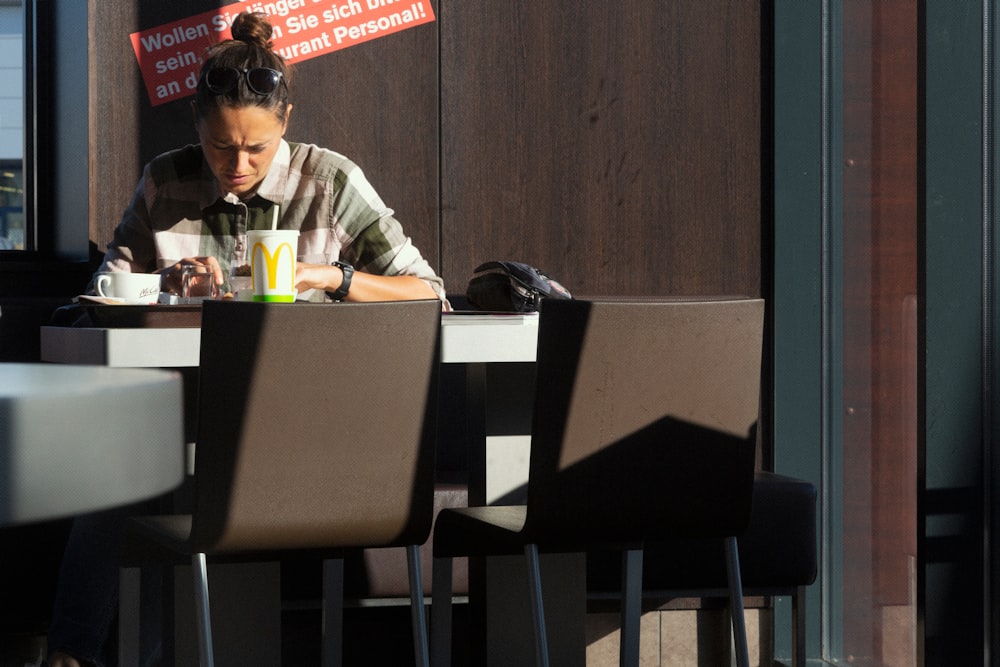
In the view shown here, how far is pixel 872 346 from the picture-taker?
3135mm

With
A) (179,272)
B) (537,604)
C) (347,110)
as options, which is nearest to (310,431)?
(537,604)

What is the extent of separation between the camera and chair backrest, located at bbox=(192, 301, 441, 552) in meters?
1.74

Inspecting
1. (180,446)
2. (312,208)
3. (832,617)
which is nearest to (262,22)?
(312,208)

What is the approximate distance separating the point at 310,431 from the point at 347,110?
1.88m

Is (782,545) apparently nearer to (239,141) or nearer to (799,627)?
(799,627)

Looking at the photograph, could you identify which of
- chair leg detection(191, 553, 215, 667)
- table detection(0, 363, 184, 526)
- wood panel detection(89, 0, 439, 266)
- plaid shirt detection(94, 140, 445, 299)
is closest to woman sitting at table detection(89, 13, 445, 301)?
plaid shirt detection(94, 140, 445, 299)

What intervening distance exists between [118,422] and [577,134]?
3.21m

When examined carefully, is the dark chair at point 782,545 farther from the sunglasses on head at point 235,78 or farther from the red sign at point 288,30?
the red sign at point 288,30

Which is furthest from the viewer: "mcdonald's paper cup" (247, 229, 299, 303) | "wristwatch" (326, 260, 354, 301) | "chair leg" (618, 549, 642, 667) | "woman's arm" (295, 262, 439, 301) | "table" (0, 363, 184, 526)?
"wristwatch" (326, 260, 354, 301)

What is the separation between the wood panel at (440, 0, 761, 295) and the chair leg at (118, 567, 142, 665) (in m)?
1.62

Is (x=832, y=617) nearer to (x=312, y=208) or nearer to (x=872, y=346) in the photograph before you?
(x=872, y=346)

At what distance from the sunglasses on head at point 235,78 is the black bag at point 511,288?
0.79 meters

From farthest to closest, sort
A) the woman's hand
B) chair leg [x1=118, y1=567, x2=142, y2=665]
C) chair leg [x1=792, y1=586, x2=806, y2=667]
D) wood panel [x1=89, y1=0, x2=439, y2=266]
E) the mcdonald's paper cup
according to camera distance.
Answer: wood panel [x1=89, y1=0, x2=439, y2=266], chair leg [x1=792, y1=586, x2=806, y2=667], the woman's hand, chair leg [x1=118, y1=567, x2=142, y2=665], the mcdonald's paper cup

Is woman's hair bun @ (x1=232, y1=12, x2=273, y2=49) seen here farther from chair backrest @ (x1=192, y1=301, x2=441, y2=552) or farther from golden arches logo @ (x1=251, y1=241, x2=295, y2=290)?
chair backrest @ (x1=192, y1=301, x2=441, y2=552)
